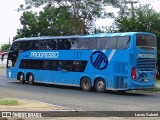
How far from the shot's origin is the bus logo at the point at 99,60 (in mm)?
23569

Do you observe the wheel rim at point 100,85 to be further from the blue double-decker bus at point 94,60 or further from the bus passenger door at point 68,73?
the bus passenger door at point 68,73

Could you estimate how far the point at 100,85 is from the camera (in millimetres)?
23906

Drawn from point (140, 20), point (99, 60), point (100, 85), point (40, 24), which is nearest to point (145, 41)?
point (99, 60)

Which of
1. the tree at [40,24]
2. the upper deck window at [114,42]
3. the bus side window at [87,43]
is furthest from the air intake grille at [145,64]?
the tree at [40,24]

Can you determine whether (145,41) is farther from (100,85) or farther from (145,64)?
(100,85)

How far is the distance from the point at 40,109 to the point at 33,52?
15.8m

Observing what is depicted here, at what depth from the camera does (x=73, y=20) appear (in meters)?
33.6

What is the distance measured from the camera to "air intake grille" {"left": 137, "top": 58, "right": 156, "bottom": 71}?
2244 cm

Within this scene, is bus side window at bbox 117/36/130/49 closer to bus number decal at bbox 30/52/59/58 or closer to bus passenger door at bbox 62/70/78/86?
bus passenger door at bbox 62/70/78/86

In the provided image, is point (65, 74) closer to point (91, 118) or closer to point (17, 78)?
point (17, 78)

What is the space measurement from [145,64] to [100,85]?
2.95 meters

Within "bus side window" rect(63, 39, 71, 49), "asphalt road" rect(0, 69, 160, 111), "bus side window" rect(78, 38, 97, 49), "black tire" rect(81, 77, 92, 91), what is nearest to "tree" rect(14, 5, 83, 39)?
"bus side window" rect(63, 39, 71, 49)

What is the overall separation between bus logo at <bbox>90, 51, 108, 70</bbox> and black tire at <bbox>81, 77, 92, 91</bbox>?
1.10 m

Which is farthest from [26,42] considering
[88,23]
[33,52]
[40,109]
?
[40,109]
